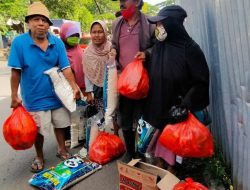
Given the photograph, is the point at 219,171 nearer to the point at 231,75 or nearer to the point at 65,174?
the point at 231,75

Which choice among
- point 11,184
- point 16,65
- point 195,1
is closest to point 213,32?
point 195,1

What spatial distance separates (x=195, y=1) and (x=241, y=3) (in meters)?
1.58

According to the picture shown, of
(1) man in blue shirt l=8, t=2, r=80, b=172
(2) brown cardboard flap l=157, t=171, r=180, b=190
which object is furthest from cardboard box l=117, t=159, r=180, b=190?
(1) man in blue shirt l=8, t=2, r=80, b=172

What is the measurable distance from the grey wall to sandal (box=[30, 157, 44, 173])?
2159 mm

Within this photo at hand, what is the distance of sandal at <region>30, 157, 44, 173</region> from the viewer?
3.93 m

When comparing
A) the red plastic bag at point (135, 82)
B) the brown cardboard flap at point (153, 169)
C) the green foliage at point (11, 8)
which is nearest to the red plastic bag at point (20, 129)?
the red plastic bag at point (135, 82)

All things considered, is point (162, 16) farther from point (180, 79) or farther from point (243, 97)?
point (243, 97)

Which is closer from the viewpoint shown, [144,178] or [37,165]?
[144,178]

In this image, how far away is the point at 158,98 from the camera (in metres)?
2.94

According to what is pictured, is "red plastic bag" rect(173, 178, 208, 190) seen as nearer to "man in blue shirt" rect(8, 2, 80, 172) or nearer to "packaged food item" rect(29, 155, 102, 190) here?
"packaged food item" rect(29, 155, 102, 190)

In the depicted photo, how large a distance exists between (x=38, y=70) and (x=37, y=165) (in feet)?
3.97

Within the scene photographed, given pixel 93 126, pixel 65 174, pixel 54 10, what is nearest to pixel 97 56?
pixel 93 126

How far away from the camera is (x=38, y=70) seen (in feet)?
11.9

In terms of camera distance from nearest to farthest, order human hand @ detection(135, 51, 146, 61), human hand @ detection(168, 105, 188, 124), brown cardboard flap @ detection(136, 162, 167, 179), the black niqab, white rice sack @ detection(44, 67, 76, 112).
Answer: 1. human hand @ detection(168, 105, 188, 124)
2. the black niqab
3. brown cardboard flap @ detection(136, 162, 167, 179)
4. human hand @ detection(135, 51, 146, 61)
5. white rice sack @ detection(44, 67, 76, 112)
